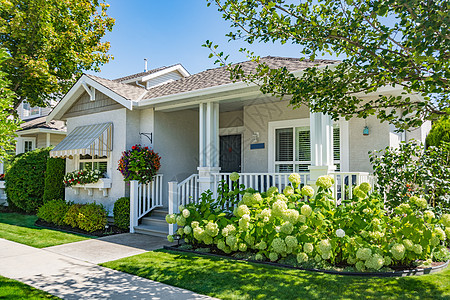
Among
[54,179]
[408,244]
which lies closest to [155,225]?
[54,179]

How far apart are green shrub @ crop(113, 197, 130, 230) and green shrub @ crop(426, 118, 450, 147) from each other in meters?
9.92

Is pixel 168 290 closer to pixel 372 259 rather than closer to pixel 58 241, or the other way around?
pixel 372 259

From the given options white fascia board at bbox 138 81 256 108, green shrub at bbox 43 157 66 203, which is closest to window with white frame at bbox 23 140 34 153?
green shrub at bbox 43 157 66 203

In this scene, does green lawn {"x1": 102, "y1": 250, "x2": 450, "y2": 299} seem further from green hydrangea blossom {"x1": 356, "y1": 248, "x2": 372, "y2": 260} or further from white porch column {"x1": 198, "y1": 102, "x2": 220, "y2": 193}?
white porch column {"x1": 198, "y1": 102, "x2": 220, "y2": 193}

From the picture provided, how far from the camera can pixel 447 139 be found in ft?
33.6

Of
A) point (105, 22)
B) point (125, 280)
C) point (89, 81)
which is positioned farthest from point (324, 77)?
point (105, 22)

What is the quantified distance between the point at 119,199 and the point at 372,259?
7247mm

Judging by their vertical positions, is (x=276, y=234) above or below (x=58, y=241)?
above

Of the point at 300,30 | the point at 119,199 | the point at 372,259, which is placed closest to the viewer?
the point at 300,30

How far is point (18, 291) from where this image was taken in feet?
15.2

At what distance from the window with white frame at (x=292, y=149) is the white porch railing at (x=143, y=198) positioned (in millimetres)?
3747

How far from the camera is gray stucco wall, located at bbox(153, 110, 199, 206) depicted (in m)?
10.5

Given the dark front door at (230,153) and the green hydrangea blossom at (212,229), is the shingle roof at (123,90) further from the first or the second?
the green hydrangea blossom at (212,229)

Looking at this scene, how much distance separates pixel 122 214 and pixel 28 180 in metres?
5.78
